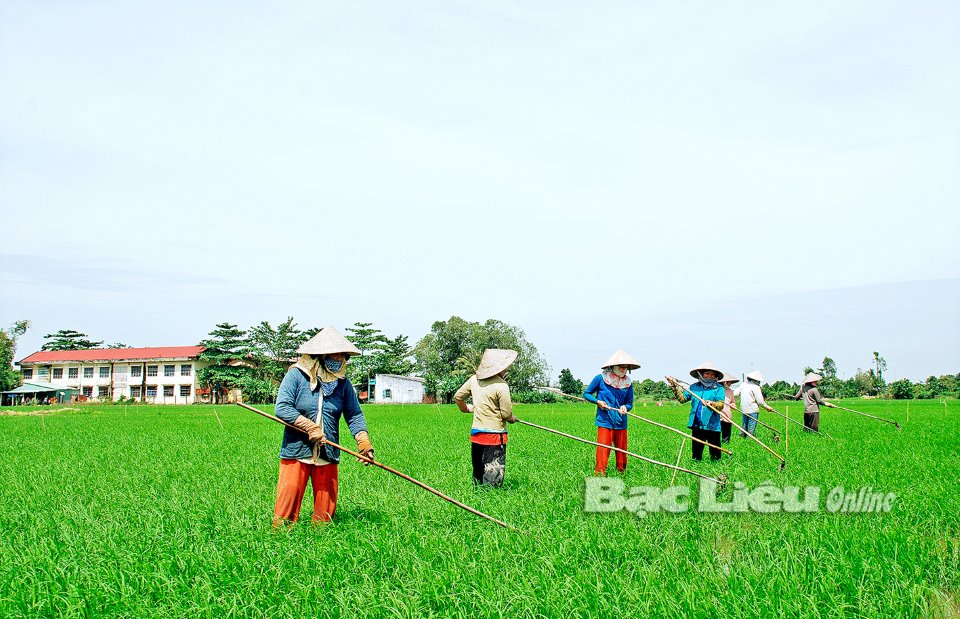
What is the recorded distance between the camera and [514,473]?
9211mm

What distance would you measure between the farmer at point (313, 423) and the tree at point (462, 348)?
2235 inches

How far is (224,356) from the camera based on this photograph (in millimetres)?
58906

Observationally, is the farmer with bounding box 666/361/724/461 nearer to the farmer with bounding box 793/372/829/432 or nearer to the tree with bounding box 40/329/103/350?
the farmer with bounding box 793/372/829/432

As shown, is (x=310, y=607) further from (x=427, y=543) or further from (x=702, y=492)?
(x=702, y=492)

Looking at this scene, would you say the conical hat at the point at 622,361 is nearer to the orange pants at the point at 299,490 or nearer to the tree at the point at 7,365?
the orange pants at the point at 299,490

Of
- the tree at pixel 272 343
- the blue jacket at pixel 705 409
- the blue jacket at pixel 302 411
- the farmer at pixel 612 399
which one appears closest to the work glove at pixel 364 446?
the blue jacket at pixel 302 411

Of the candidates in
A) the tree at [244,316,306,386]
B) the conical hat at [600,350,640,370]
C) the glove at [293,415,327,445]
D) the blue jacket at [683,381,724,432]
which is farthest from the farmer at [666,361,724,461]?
the tree at [244,316,306,386]

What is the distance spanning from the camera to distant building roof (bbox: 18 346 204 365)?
61.7 meters

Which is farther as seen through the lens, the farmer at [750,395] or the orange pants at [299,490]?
the farmer at [750,395]

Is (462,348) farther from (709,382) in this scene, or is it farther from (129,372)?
(709,382)

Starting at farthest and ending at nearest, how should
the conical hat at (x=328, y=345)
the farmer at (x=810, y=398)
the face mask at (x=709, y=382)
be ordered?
the farmer at (x=810, y=398)
the face mask at (x=709, y=382)
the conical hat at (x=328, y=345)

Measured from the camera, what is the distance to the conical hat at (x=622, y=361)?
29.0 feet

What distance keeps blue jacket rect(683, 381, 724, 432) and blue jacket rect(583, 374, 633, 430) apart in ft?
5.06

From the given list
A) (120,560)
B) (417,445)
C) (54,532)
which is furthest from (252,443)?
(120,560)
